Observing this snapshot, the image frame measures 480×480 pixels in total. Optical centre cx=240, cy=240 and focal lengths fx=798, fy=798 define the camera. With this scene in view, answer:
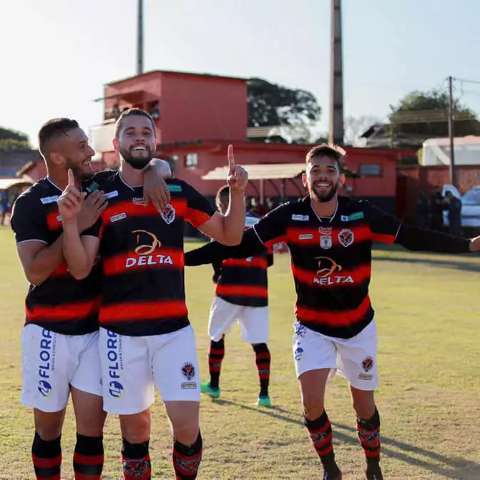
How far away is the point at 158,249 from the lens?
4.37 metres

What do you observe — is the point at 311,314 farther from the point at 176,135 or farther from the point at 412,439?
the point at 176,135

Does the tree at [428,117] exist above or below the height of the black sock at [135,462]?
above

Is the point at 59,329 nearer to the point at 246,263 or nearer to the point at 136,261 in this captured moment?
the point at 136,261

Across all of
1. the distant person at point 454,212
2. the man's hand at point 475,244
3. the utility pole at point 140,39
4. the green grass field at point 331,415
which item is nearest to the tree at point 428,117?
the utility pole at point 140,39

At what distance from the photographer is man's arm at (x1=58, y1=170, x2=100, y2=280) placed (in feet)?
13.1

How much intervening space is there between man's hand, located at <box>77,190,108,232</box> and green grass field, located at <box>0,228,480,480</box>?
2086mm

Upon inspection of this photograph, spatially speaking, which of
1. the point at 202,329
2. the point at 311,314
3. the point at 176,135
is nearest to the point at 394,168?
the point at 176,135

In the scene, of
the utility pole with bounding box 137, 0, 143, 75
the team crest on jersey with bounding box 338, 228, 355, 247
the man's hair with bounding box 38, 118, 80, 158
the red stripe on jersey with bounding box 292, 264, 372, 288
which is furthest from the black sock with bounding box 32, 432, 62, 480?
the utility pole with bounding box 137, 0, 143, 75

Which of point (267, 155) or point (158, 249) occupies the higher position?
Result: point (267, 155)

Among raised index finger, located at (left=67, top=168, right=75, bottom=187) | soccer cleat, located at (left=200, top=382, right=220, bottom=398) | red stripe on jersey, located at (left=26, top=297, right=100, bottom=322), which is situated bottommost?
soccer cleat, located at (left=200, top=382, right=220, bottom=398)

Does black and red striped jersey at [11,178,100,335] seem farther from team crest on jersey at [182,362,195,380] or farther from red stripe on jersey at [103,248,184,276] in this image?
team crest on jersey at [182,362,195,380]

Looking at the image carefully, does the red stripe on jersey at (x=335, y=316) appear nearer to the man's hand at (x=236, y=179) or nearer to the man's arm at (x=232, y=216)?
the man's arm at (x=232, y=216)

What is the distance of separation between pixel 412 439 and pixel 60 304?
3.28 meters

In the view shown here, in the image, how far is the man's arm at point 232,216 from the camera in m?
4.47
